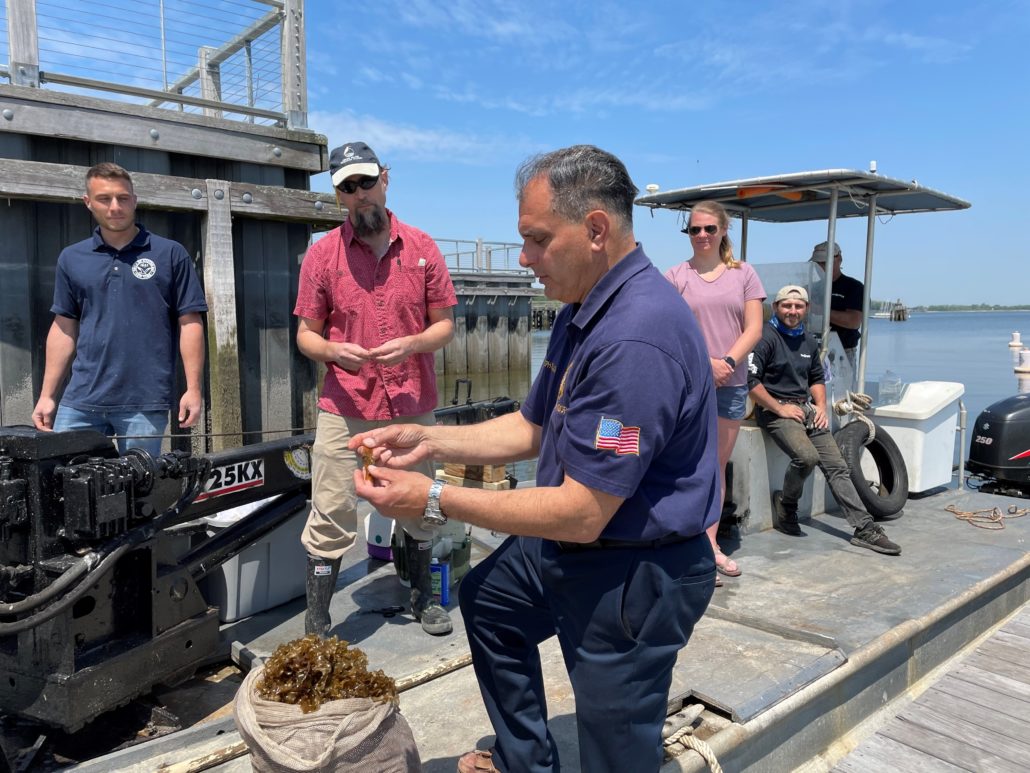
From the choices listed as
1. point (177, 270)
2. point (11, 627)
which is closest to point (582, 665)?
point (11, 627)

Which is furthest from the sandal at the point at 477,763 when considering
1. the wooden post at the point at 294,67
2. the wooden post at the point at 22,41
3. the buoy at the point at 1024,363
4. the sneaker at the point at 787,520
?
the buoy at the point at 1024,363

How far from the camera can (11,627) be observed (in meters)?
2.29

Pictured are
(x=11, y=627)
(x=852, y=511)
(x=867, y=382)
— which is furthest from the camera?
(x=867, y=382)

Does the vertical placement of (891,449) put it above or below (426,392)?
below

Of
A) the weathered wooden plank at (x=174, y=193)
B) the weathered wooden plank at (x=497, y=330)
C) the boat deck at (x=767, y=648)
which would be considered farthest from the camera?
the weathered wooden plank at (x=497, y=330)

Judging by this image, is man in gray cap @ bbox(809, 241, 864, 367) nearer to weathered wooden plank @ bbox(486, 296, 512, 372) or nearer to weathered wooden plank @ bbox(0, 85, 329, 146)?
weathered wooden plank @ bbox(0, 85, 329, 146)

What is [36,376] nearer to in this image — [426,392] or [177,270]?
[177,270]

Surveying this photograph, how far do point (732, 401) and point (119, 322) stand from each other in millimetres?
3120

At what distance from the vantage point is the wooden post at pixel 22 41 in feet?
16.1

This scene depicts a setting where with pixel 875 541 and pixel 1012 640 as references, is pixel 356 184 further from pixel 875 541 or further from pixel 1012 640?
pixel 1012 640

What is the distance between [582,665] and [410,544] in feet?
6.26

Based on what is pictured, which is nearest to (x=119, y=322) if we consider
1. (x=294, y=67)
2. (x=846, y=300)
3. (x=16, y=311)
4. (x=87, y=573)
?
(x=87, y=573)

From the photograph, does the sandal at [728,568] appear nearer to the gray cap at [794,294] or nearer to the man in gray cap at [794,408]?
the man in gray cap at [794,408]

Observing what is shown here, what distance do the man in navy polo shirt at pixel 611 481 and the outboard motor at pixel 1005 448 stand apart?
21.5ft
